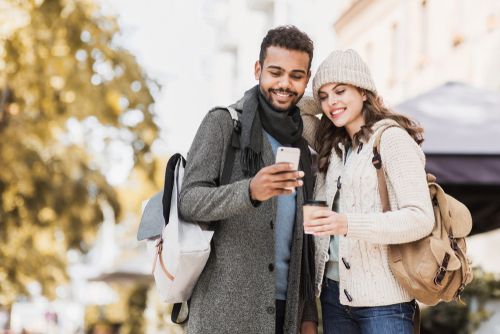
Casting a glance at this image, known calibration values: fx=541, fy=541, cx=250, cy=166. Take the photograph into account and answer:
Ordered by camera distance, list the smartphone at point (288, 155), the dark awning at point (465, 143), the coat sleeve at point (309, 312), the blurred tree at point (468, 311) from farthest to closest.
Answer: the blurred tree at point (468, 311) → the dark awning at point (465, 143) → the coat sleeve at point (309, 312) → the smartphone at point (288, 155)

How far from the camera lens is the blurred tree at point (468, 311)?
562cm

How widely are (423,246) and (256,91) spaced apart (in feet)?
3.43

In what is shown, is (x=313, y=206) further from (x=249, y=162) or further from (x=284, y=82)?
(x=284, y=82)

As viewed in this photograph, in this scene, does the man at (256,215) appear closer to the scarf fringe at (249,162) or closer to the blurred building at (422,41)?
the scarf fringe at (249,162)

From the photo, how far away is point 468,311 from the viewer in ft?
18.9

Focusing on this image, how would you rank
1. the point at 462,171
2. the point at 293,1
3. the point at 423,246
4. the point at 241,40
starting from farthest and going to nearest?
1. the point at 241,40
2. the point at 293,1
3. the point at 462,171
4. the point at 423,246

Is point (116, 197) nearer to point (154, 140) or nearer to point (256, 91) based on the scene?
point (154, 140)

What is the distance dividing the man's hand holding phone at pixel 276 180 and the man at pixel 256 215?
4cm

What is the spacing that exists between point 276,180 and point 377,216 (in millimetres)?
565

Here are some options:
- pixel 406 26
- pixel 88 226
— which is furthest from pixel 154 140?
pixel 406 26

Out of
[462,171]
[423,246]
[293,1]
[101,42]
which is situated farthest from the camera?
[293,1]

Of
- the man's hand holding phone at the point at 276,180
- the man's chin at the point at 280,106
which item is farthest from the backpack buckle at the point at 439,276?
the man's chin at the point at 280,106

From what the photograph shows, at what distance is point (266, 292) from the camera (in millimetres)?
2324

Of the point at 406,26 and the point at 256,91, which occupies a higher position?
the point at 406,26
